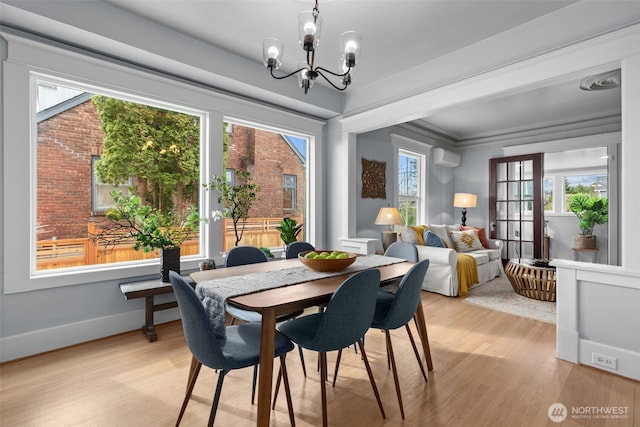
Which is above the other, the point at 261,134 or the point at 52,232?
the point at 261,134

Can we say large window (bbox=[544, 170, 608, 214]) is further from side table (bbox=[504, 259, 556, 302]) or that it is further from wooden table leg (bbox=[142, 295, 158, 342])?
wooden table leg (bbox=[142, 295, 158, 342])

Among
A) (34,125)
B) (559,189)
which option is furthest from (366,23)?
(559,189)

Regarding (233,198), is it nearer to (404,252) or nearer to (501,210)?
(404,252)

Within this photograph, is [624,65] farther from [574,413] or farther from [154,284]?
[154,284]

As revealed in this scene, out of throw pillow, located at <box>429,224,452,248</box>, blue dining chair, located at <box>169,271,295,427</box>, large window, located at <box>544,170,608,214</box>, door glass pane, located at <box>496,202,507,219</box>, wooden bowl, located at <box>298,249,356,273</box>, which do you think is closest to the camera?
blue dining chair, located at <box>169,271,295,427</box>

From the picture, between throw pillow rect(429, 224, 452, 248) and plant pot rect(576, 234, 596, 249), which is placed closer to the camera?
throw pillow rect(429, 224, 452, 248)

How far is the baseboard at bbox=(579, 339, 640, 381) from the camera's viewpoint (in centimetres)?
209

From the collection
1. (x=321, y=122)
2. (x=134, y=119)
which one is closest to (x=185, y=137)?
(x=134, y=119)

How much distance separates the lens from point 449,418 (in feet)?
5.61

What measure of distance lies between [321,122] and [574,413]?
395 centimetres

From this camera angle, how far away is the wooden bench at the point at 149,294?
2.63 m

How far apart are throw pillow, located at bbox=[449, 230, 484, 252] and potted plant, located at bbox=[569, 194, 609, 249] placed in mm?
Answer: 2414

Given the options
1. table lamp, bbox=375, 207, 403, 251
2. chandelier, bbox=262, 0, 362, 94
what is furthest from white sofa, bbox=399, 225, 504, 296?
chandelier, bbox=262, 0, 362, 94

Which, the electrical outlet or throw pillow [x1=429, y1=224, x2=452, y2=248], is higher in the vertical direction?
throw pillow [x1=429, y1=224, x2=452, y2=248]
